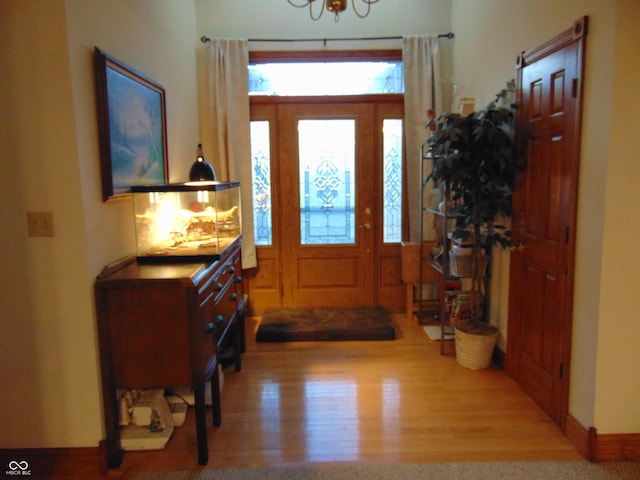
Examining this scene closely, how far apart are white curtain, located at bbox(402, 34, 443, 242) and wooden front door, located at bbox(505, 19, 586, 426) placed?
4.77 ft

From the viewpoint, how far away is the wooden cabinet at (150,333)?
228 centimetres

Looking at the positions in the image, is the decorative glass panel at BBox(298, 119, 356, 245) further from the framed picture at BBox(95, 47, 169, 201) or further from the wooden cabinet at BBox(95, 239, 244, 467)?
the wooden cabinet at BBox(95, 239, 244, 467)

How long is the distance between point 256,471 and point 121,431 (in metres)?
0.77

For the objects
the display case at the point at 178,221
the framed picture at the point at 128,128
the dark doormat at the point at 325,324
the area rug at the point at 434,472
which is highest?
the framed picture at the point at 128,128

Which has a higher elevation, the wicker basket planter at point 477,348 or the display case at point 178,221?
the display case at point 178,221

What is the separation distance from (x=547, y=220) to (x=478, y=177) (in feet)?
2.00

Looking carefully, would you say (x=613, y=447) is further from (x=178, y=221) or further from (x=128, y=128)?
(x=128, y=128)

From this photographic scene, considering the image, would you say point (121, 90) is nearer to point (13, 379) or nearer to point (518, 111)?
point (13, 379)

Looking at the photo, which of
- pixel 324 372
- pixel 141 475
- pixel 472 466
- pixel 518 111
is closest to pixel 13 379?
pixel 141 475

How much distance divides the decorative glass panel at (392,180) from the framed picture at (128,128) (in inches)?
86.1

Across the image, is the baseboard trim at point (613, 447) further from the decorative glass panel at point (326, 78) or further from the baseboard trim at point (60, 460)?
the decorative glass panel at point (326, 78)

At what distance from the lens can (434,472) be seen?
2.31m

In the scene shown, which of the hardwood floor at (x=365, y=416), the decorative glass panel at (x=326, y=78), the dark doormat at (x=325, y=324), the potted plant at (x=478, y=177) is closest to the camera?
the hardwood floor at (x=365, y=416)
